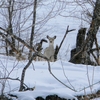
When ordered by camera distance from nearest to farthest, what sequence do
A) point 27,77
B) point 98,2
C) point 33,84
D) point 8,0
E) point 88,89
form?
point 88,89 → point 33,84 → point 27,77 → point 98,2 → point 8,0

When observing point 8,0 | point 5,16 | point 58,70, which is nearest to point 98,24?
point 8,0

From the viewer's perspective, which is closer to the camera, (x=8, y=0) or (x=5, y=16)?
(x=8, y=0)

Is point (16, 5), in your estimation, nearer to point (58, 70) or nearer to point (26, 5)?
point (26, 5)

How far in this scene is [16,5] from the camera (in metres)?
18.2

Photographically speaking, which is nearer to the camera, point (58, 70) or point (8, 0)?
point (58, 70)

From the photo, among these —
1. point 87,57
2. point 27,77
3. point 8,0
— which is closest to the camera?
point 27,77

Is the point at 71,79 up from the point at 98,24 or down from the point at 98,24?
down

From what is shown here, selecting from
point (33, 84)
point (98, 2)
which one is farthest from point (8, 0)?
point (33, 84)

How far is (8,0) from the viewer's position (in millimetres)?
16438

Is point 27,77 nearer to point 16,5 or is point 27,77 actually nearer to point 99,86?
point 99,86

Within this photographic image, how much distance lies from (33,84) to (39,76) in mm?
525

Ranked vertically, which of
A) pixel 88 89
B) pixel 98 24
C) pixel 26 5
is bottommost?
pixel 88 89

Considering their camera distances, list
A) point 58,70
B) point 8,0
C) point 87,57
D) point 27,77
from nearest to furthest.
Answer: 1. point 27,77
2. point 58,70
3. point 87,57
4. point 8,0

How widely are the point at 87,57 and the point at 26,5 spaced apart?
255 inches
